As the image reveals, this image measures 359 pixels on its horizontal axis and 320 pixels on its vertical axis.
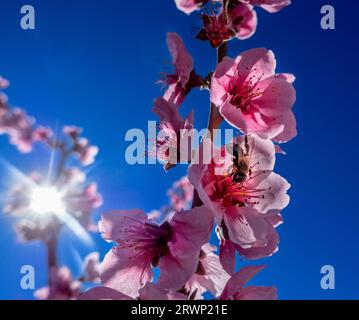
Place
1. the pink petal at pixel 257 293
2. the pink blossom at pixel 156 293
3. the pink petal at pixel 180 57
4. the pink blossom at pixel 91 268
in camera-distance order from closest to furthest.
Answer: the pink blossom at pixel 156 293 → the pink petal at pixel 257 293 → the pink petal at pixel 180 57 → the pink blossom at pixel 91 268

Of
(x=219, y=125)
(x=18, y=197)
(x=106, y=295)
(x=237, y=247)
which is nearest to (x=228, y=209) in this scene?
(x=237, y=247)

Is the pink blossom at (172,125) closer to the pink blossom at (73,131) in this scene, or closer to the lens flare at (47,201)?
the lens flare at (47,201)

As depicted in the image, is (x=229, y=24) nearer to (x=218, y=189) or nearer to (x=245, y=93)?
(x=245, y=93)

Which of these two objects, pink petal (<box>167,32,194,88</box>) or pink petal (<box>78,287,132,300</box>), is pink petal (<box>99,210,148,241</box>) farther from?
pink petal (<box>167,32,194,88</box>)

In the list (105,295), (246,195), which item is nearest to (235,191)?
(246,195)

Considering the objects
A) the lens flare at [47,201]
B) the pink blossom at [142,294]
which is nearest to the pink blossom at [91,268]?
the lens flare at [47,201]
